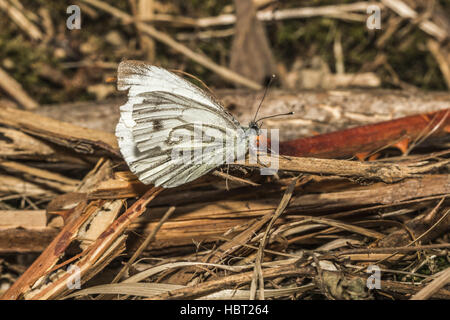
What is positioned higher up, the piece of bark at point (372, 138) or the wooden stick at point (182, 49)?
the wooden stick at point (182, 49)

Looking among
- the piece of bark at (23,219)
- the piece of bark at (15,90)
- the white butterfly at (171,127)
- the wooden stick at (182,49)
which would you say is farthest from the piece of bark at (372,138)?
the piece of bark at (15,90)

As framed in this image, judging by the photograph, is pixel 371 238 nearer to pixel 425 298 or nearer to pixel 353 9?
pixel 425 298

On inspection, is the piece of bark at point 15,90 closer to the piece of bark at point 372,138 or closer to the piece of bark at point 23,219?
the piece of bark at point 23,219
